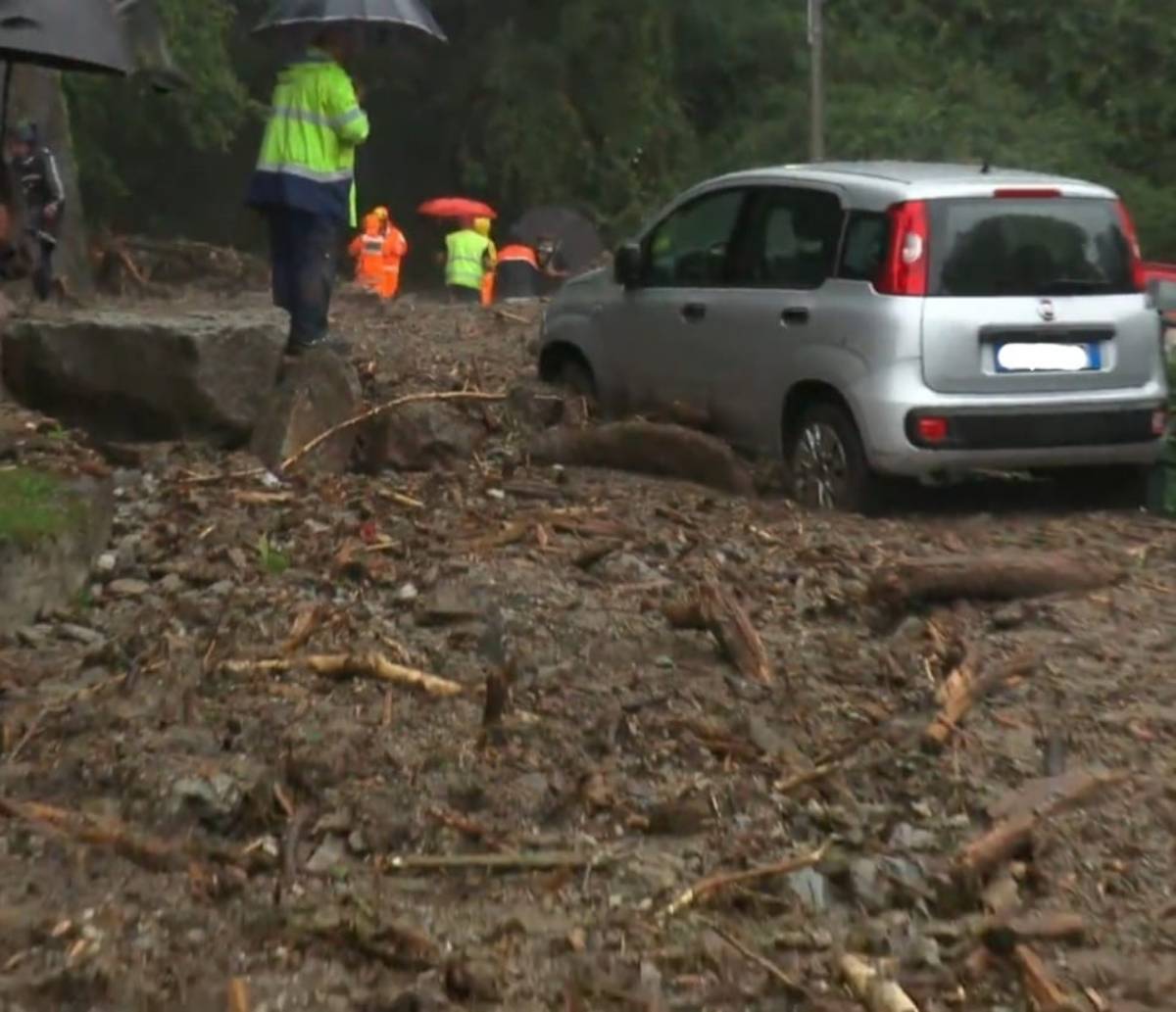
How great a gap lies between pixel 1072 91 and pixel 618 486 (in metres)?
32.7

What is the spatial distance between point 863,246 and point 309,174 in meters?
2.85

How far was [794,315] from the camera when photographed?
1223 cm

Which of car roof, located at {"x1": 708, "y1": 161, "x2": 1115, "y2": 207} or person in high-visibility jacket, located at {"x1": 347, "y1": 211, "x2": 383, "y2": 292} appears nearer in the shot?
car roof, located at {"x1": 708, "y1": 161, "x2": 1115, "y2": 207}

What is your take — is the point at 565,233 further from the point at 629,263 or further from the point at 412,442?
the point at 412,442

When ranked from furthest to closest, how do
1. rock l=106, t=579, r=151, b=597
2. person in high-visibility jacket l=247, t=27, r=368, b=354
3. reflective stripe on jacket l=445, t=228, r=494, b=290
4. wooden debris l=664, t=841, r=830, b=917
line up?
1. reflective stripe on jacket l=445, t=228, r=494, b=290
2. person in high-visibility jacket l=247, t=27, r=368, b=354
3. rock l=106, t=579, r=151, b=597
4. wooden debris l=664, t=841, r=830, b=917

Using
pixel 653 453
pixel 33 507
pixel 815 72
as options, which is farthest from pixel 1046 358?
pixel 815 72

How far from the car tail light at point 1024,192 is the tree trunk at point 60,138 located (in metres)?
10.7

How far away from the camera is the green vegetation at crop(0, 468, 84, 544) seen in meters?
8.97

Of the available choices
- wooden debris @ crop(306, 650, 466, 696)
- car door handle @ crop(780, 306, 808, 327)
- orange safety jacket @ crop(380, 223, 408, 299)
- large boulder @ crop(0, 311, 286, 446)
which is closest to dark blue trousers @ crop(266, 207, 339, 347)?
large boulder @ crop(0, 311, 286, 446)

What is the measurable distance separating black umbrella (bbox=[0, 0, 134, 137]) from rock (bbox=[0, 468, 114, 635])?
160cm

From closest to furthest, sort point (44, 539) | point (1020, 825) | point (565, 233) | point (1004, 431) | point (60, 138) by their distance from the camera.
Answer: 1. point (1020, 825)
2. point (44, 539)
3. point (1004, 431)
4. point (60, 138)
5. point (565, 233)

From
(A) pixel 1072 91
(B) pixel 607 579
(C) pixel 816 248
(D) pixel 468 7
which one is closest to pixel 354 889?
(B) pixel 607 579

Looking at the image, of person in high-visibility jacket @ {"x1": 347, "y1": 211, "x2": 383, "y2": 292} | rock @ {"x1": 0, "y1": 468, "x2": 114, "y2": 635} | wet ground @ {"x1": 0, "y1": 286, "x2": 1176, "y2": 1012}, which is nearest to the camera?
wet ground @ {"x1": 0, "y1": 286, "x2": 1176, "y2": 1012}

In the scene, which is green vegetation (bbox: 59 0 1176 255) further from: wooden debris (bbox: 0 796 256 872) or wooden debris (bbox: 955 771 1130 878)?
wooden debris (bbox: 0 796 256 872)
